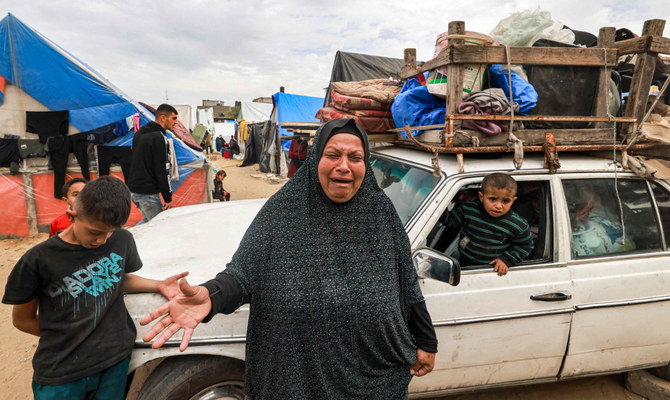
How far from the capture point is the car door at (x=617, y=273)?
2.09 metres

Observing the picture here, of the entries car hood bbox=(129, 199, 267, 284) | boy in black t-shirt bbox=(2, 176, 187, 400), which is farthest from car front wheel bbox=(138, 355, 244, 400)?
car hood bbox=(129, 199, 267, 284)

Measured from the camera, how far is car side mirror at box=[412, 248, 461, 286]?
1578 mm

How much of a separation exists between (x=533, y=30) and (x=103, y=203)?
10.2 feet

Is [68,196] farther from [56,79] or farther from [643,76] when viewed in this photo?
[56,79]

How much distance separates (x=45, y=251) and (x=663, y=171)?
350 centimetres

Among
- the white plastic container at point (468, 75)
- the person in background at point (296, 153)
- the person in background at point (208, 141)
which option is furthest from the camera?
the person in background at point (208, 141)

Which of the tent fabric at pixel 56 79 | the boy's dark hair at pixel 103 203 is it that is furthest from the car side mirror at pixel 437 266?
the tent fabric at pixel 56 79

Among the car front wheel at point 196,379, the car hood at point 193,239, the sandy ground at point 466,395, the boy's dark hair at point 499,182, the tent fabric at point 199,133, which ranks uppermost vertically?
the tent fabric at point 199,133

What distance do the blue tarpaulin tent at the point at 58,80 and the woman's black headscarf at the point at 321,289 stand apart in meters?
6.82

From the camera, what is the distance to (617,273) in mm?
2104

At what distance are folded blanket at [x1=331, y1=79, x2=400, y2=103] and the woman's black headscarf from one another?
5.33ft

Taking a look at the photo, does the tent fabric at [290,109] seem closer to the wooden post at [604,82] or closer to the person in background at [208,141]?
the person in background at [208,141]

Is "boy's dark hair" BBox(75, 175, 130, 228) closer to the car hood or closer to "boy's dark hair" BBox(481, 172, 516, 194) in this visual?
the car hood

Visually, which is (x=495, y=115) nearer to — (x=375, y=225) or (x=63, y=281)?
(x=375, y=225)
